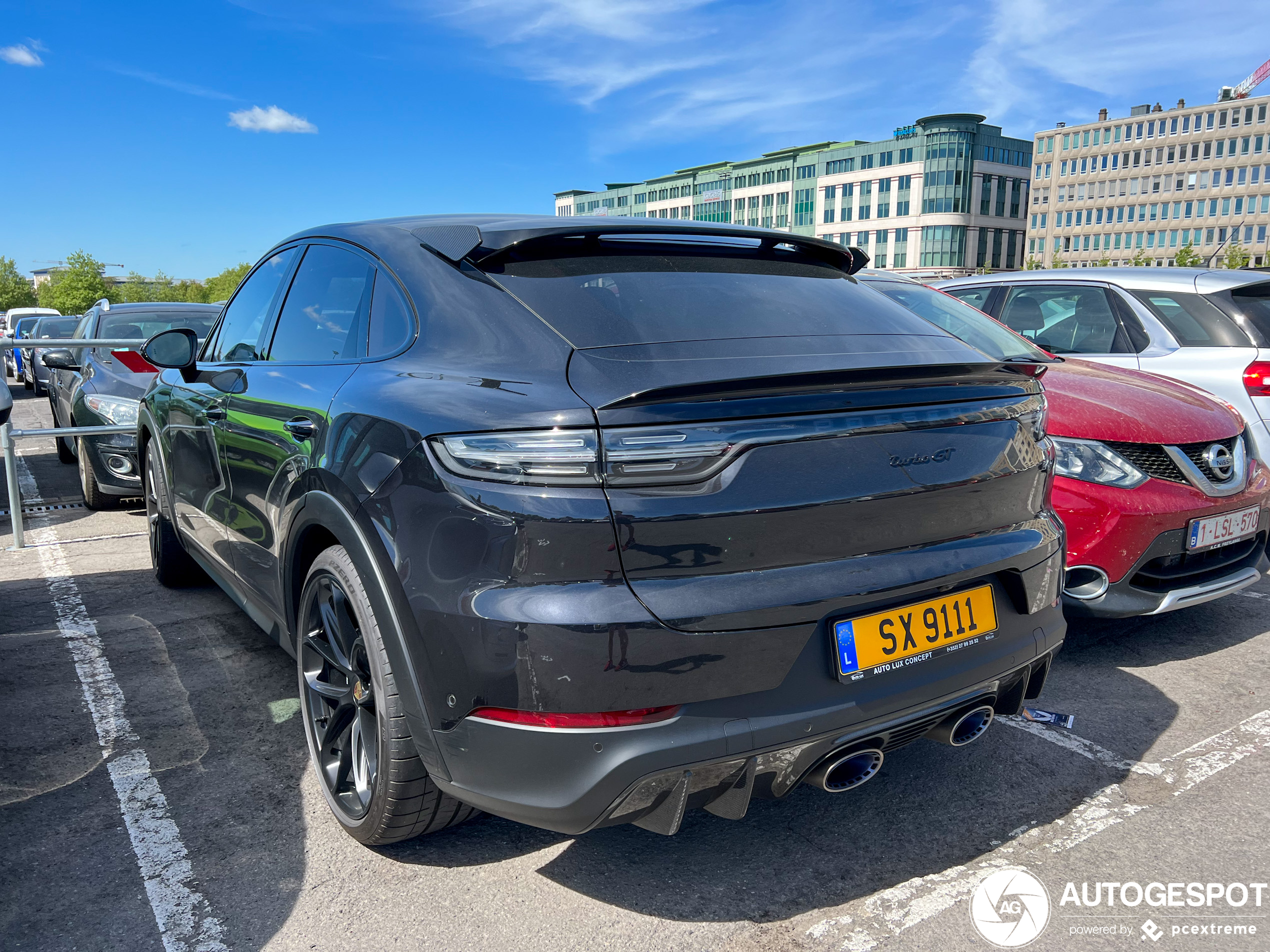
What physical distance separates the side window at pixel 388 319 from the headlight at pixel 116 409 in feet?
16.8

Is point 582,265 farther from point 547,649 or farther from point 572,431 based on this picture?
point 547,649

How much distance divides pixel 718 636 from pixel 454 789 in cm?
70

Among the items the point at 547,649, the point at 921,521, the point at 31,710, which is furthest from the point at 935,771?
the point at 31,710

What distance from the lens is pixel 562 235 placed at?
2408 mm

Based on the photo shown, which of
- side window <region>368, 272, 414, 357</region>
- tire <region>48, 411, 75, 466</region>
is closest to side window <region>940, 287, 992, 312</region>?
side window <region>368, 272, 414, 357</region>

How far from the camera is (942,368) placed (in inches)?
91.0

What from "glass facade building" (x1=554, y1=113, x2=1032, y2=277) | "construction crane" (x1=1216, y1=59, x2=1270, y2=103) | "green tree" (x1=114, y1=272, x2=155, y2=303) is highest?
"construction crane" (x1=1216, y1=59, x2=1270, y2=103)

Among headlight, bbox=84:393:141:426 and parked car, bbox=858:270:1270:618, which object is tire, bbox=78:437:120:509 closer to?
headlight, bbox=84:393:141:426

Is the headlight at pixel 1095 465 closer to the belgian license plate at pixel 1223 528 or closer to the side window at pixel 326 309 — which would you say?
the belgian license plate at pixel 1223 528

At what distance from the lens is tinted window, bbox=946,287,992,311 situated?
6621mm

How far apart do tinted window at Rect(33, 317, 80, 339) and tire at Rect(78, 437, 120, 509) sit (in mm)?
14802

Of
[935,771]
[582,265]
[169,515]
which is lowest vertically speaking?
[935,771]

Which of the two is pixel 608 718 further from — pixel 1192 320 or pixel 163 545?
pixel 1192 320

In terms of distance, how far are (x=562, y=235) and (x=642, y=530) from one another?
0.91 metres
